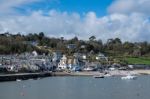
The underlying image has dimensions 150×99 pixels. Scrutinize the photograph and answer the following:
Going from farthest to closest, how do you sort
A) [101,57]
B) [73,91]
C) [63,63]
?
[101,57]
[63,63]
[73,91]

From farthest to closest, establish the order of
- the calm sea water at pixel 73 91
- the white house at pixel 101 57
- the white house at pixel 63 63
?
the white house at pixel 101 57 → the white house at pixel 63 63 → the calm sea water at pixel 73 91

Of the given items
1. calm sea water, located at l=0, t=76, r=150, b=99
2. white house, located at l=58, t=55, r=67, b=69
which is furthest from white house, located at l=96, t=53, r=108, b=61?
calm sea water, located at l=0, t=76, r=150, b=99

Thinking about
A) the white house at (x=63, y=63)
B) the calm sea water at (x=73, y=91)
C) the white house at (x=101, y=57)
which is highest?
the white house at (x=101, y=57)

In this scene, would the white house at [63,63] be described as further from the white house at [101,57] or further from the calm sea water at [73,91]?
the calm sea water at [73,91]

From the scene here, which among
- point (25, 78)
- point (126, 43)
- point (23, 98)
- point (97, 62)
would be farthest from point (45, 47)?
point (23, 98)

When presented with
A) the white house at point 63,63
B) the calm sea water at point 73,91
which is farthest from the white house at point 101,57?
the calm sea water at point 73,91

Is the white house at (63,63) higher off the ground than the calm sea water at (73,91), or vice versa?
the white house at (63,63)

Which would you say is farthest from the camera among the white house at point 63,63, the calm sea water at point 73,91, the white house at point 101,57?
the white house at point 101,57

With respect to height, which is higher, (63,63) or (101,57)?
(101,57)

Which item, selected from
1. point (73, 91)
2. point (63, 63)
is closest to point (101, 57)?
point (63, 63)

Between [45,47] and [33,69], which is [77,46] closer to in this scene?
[45,47]

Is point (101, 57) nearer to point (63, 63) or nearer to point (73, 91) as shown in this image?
point (63, 63)

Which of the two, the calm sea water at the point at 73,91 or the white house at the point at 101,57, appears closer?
the calm sea water at the point at 73,91

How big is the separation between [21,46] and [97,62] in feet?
89.7
